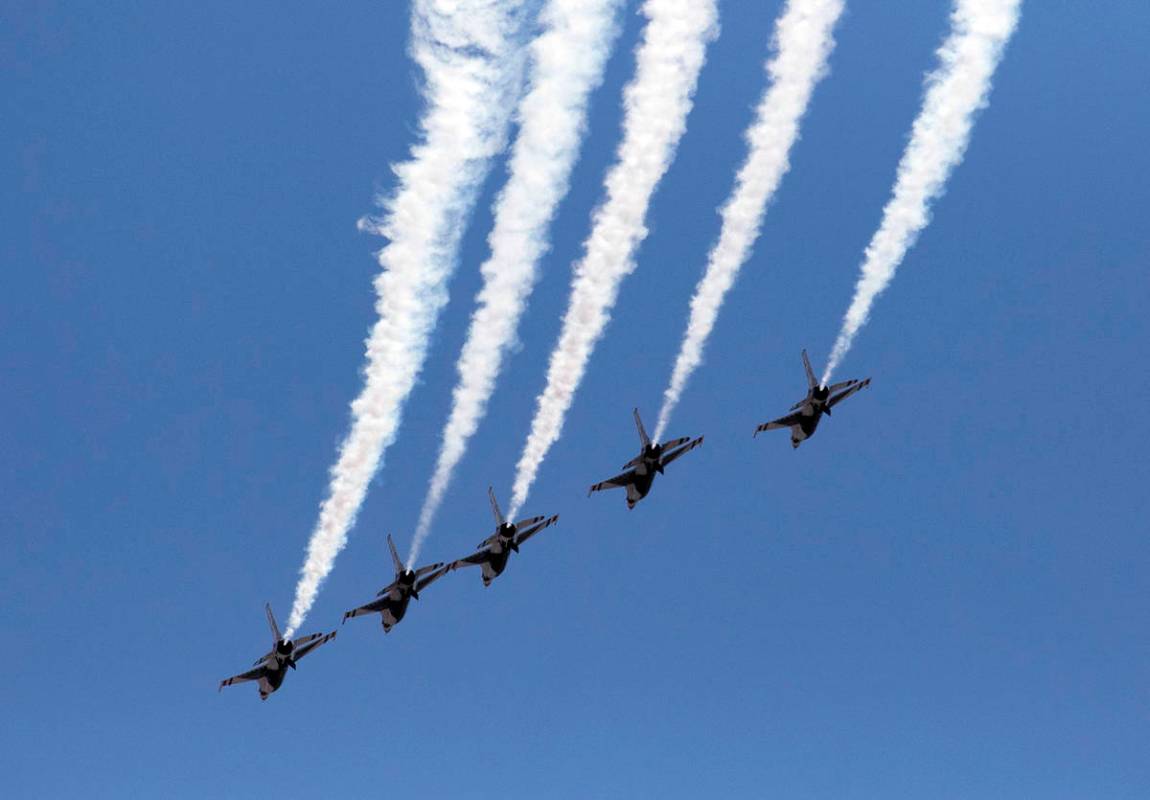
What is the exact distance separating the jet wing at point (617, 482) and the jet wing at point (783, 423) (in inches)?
200

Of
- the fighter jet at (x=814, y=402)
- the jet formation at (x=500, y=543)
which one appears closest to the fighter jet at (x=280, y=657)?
the jet formation at (x=500, y=543)

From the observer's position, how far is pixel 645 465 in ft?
173

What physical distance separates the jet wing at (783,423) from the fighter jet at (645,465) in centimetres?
367

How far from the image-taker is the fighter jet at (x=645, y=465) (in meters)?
52.2

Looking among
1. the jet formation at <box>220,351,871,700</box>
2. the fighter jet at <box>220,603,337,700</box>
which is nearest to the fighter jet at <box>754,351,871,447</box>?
the jet formation at <box>220,351,871,700</box>

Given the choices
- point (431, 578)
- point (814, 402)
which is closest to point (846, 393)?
point (814, 402)

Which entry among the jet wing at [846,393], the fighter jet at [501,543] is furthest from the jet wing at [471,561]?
the jet wing at [846,393]

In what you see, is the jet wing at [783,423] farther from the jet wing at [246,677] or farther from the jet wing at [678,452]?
the jet wing at [246,677]

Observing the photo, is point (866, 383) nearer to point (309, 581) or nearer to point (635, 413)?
point (635, 413)

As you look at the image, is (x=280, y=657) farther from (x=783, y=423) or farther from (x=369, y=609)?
(x=783, y=423)

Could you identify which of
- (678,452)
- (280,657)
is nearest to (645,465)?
(678,452)

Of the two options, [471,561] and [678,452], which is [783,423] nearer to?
[678,452]

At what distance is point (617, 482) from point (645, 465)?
1538mm

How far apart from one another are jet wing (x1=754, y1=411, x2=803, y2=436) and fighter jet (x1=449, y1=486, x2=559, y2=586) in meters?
8.36
